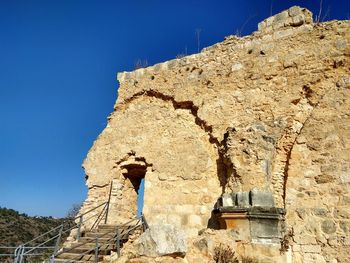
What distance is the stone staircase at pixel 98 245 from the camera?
19.9ft

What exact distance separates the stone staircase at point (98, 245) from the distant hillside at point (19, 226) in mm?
11152

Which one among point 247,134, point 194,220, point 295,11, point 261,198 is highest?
point 295,11

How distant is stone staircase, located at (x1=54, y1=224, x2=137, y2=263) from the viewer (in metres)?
6.06

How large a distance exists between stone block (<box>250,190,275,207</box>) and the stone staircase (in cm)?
233

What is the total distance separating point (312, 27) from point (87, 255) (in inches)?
223

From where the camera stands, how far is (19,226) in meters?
20.0

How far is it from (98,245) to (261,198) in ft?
9.67

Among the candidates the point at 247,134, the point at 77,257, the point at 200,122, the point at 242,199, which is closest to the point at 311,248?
the point at 242,199

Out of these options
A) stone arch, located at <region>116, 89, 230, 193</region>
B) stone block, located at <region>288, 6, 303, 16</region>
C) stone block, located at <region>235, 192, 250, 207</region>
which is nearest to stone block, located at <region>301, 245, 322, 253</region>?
stone block, located at <region>235, 192, 250, 207</region>

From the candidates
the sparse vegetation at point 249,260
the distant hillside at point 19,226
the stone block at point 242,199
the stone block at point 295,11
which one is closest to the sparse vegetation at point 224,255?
the sparse vegetation at point 249,260

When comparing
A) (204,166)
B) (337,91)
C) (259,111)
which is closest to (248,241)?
(204,166)

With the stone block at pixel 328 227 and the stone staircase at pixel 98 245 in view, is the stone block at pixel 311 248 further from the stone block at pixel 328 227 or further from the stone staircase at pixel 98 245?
the stone staircase at pixel 98 245

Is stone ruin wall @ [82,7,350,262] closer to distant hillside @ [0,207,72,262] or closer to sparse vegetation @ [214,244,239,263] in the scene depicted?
sparse vegetation @ [214,244,239,263]

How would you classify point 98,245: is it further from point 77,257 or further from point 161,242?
point 161,242
